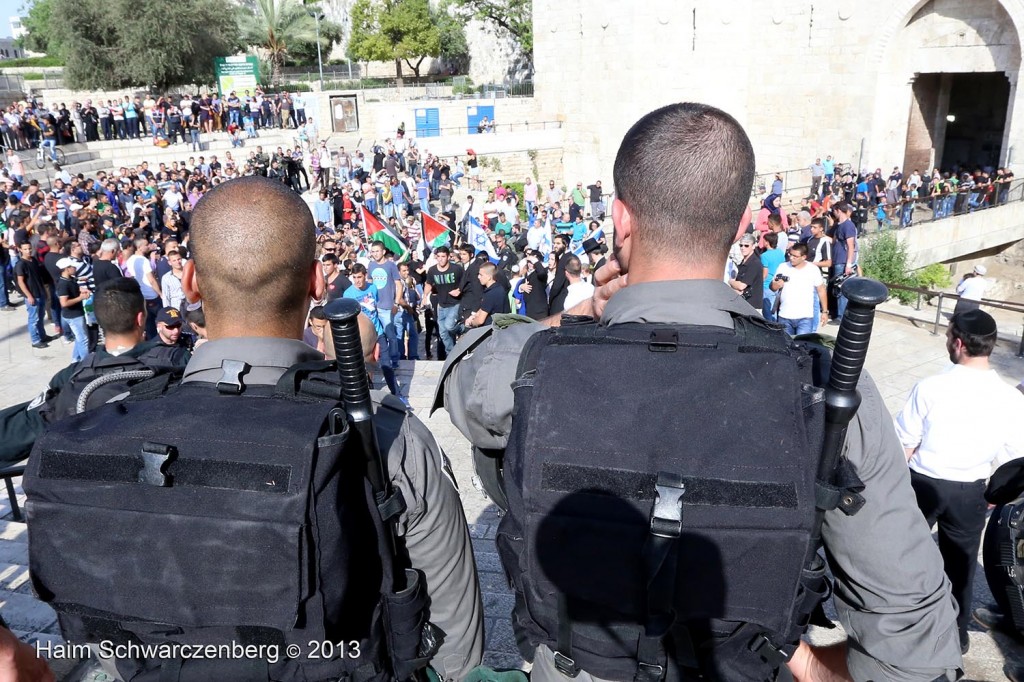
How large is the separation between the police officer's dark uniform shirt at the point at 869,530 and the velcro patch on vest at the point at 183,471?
1.50 ft

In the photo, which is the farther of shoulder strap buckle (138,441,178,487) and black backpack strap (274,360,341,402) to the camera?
black backpack strap (274,360,341,402)

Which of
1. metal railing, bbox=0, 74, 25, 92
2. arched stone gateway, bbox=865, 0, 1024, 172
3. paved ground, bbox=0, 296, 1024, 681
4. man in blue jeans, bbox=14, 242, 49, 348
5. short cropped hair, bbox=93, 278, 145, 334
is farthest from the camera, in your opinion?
metal railing, bbox=0, 74, 25, 92

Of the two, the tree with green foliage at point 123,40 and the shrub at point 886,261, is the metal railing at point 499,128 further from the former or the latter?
the shrub at point 886,261

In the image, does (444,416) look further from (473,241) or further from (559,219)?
(559,219)

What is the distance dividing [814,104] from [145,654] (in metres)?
25.9

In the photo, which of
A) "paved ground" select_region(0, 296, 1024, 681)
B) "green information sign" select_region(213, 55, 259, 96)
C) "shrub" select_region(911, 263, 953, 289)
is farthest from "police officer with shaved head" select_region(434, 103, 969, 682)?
"green information sign" select_region(213, 55, 259, 96)

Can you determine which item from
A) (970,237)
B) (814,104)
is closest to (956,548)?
(970,237)

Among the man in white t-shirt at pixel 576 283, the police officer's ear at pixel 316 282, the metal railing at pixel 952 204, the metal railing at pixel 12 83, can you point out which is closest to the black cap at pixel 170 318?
the man in white t-shirt at pixel 576 283

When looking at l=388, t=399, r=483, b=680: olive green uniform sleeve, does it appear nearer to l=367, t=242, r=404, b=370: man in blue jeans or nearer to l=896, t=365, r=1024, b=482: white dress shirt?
l=896, t=365, r=1024, b=482: white dress shirt

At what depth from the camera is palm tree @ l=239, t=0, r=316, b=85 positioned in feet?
136

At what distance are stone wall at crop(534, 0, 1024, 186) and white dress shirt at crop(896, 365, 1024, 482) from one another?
20577 millimetres

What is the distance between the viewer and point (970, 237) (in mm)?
18672

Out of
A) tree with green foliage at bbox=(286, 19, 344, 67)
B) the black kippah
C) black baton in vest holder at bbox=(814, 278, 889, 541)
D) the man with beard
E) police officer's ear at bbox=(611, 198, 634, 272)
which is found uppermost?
tree with green foliage at bbox=(286, 19, 344, 67)

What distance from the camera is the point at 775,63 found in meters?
24.6
